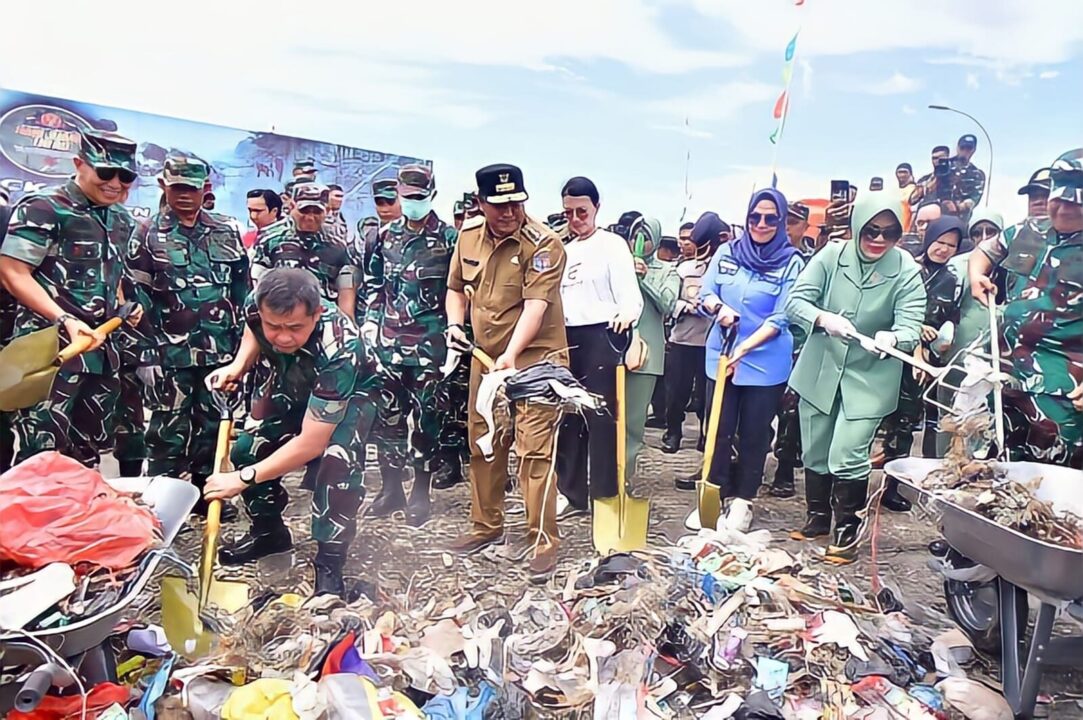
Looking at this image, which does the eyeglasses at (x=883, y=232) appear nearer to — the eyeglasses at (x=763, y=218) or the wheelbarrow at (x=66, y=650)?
the eyeglasses at (x=763, y=218)

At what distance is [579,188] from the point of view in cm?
275

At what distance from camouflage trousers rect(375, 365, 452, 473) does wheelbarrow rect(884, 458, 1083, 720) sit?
5.33 ft

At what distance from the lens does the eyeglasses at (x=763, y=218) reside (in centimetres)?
285

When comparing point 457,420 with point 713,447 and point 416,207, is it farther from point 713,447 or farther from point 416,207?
point 713,447

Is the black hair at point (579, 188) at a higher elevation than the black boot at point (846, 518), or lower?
higher

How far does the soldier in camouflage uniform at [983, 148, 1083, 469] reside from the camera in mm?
2609

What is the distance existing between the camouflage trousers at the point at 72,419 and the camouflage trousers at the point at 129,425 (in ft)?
0.11

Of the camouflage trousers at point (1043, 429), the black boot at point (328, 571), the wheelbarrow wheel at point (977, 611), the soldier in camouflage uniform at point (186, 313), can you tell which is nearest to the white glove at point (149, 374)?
the soldier in camouflage uniform at point (186, 313)

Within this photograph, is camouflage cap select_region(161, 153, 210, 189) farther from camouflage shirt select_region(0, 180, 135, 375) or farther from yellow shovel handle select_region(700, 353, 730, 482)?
yellow shovel handle select_region(700, 353, 730, 482)

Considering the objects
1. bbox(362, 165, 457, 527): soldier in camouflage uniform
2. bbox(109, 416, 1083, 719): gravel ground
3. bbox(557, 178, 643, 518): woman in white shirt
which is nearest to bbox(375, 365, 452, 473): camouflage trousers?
bbox(362, 165, 457, 527): soldier in camouflage uniform

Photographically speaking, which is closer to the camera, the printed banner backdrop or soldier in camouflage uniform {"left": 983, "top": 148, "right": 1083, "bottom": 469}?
the printed banner backdrop

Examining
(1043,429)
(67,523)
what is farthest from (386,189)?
(1043,429)

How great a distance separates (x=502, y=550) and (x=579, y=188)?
1.37 m

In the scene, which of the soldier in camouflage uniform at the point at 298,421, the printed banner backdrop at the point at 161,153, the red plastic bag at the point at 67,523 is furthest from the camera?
the soldier in camouflage uniform at the point at 298,421
